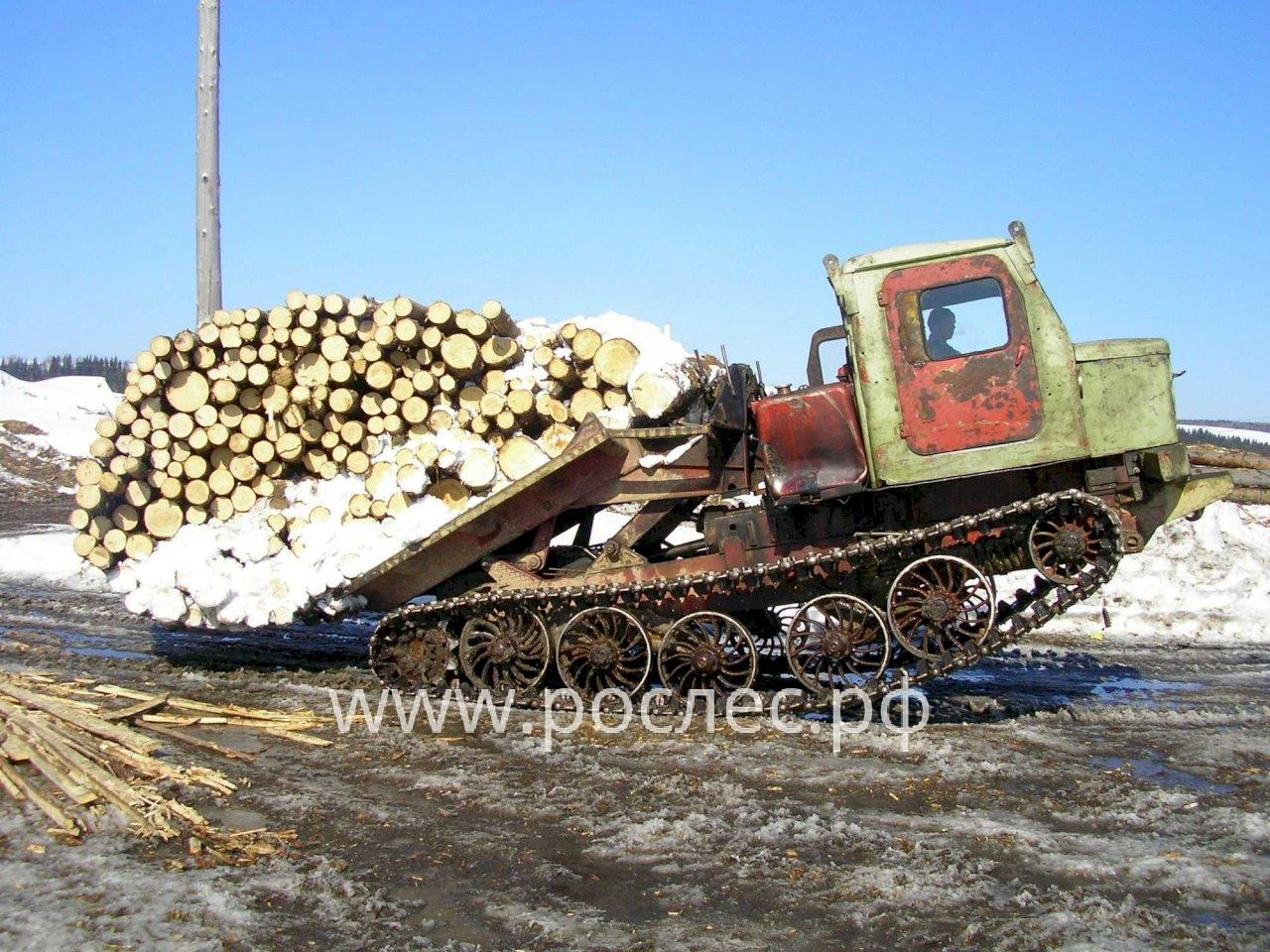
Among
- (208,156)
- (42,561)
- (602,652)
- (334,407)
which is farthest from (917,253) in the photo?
(42,561)

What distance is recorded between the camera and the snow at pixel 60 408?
3019cm

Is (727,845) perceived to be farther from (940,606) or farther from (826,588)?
(826,588)

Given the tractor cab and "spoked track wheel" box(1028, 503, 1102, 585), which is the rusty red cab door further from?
"spoked track wheel" box(1028, 503, 1102, 585)

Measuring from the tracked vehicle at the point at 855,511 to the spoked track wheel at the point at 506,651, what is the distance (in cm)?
2

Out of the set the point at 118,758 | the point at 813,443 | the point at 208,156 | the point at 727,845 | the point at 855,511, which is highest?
the point at 208,156

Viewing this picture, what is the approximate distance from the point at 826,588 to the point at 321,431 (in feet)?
13.0

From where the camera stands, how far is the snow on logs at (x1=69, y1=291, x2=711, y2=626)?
8.07 m

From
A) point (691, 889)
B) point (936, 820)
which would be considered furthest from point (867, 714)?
point (691, 889)

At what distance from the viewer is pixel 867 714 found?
6973mm

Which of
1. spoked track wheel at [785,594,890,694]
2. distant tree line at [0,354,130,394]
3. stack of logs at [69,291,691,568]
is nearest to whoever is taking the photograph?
spoked track wheel at [785,594,890,694]


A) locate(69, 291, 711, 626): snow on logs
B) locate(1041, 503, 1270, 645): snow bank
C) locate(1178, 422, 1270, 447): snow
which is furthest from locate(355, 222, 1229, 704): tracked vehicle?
locate(1178, 422, 1270, 447): snow

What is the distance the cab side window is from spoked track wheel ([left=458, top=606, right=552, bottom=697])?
A: 336cm

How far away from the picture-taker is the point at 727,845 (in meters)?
4.96

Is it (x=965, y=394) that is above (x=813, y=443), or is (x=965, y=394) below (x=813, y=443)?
above
